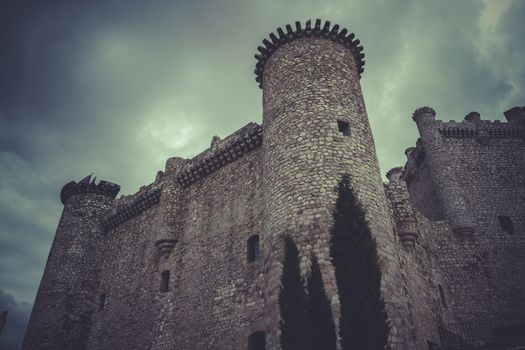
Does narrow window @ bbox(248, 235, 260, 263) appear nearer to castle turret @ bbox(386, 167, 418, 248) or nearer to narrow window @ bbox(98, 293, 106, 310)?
castle turret @ bbox(386, 167, 418, 248)

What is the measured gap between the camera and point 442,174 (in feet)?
69.7

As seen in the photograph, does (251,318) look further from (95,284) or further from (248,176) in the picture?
(95,284)

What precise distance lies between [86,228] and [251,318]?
15.5 m

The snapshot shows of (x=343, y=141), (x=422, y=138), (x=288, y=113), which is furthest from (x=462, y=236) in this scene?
(x=288, y=113)

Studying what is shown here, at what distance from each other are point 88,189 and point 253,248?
1549cm

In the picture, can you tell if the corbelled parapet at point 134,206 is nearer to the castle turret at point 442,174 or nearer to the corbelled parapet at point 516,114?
the castle turret at point 442,174

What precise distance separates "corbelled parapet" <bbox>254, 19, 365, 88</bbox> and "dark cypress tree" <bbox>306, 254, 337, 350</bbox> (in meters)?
9.73

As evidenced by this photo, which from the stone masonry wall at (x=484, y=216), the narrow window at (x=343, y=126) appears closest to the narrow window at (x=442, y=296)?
the stone masonry wall at (x=484, y=216)

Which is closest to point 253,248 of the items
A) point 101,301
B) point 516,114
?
point 101,301

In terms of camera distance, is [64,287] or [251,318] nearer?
[251,318]

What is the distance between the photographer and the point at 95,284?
70.9 feet

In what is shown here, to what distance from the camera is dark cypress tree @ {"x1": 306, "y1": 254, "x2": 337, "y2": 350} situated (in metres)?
9.06

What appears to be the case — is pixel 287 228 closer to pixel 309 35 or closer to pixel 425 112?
pixel 309 35

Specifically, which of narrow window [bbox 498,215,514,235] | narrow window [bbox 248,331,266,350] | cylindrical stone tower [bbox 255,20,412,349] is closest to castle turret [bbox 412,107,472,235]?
narrow window [bbox 498,215,514,235]
